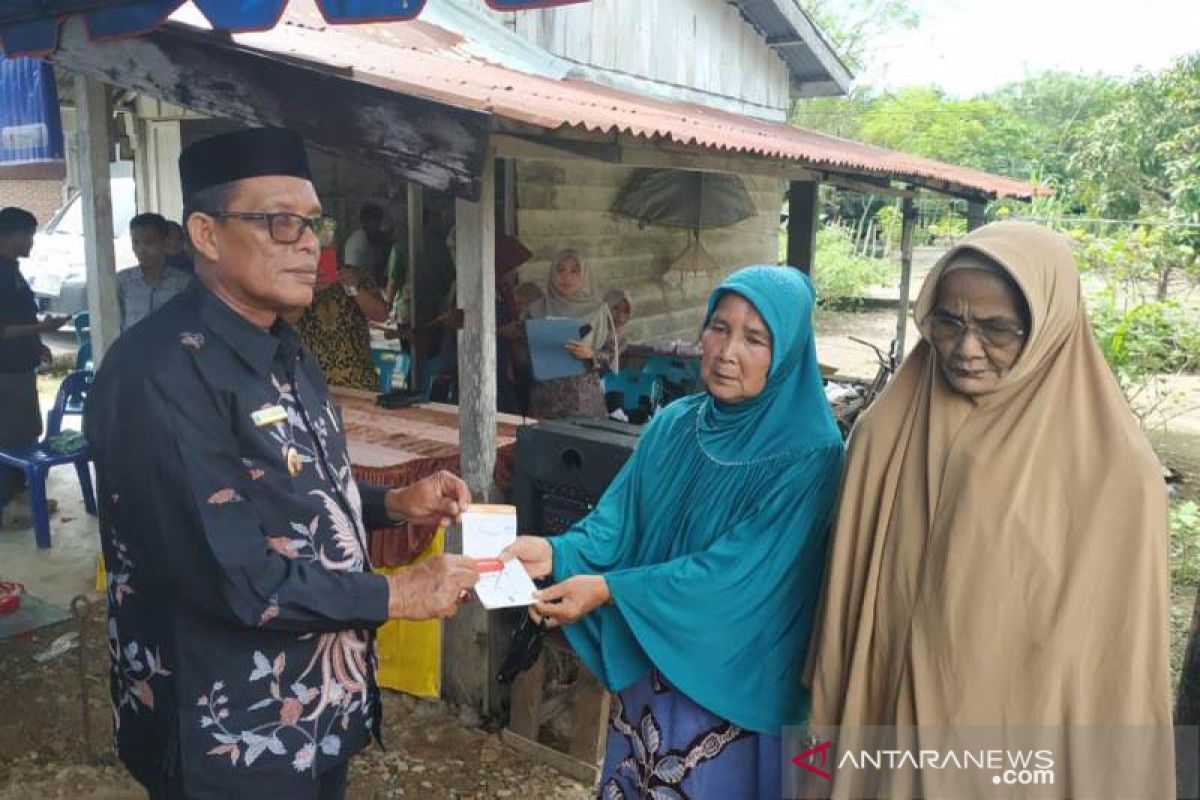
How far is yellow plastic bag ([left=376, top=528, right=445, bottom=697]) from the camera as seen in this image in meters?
3.87

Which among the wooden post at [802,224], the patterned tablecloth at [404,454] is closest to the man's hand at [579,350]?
the patterned tablecloth at [404,454]

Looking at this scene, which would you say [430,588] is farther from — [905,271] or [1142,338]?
[1142,338]

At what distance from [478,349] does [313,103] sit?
1028 mm

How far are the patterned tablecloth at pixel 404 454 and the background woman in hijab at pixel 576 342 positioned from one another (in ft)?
1.14

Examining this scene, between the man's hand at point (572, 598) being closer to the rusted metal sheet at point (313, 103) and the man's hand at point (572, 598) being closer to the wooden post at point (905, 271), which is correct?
Result: the rusted metal sheet at point (313, 103)

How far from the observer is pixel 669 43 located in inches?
348

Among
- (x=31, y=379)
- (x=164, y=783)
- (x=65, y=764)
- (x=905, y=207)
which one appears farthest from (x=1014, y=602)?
(x=905, y=207)

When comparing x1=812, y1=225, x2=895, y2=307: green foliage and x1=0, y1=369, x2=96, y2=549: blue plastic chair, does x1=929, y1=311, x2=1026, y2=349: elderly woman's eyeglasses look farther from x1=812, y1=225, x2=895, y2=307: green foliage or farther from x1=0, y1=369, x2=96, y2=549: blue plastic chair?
x1=812, y1=225, x2=895, y2=307: green foliage

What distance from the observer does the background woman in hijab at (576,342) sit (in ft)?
15.5

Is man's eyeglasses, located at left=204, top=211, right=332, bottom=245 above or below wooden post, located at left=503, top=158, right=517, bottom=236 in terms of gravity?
below

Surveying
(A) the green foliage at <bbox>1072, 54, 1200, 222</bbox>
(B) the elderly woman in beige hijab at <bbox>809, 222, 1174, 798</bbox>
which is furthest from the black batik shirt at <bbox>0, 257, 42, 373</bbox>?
(A) the green foliage at <bbox>1072, 54, 1200, 222</bbox>

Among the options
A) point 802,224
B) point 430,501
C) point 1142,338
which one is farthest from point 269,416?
point 1142,338

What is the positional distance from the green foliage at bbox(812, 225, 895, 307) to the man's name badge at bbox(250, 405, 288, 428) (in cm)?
1753

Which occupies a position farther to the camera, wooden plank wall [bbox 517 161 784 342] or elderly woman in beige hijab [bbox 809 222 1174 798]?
wooden plank wall [bbox 517 161 784 342]
